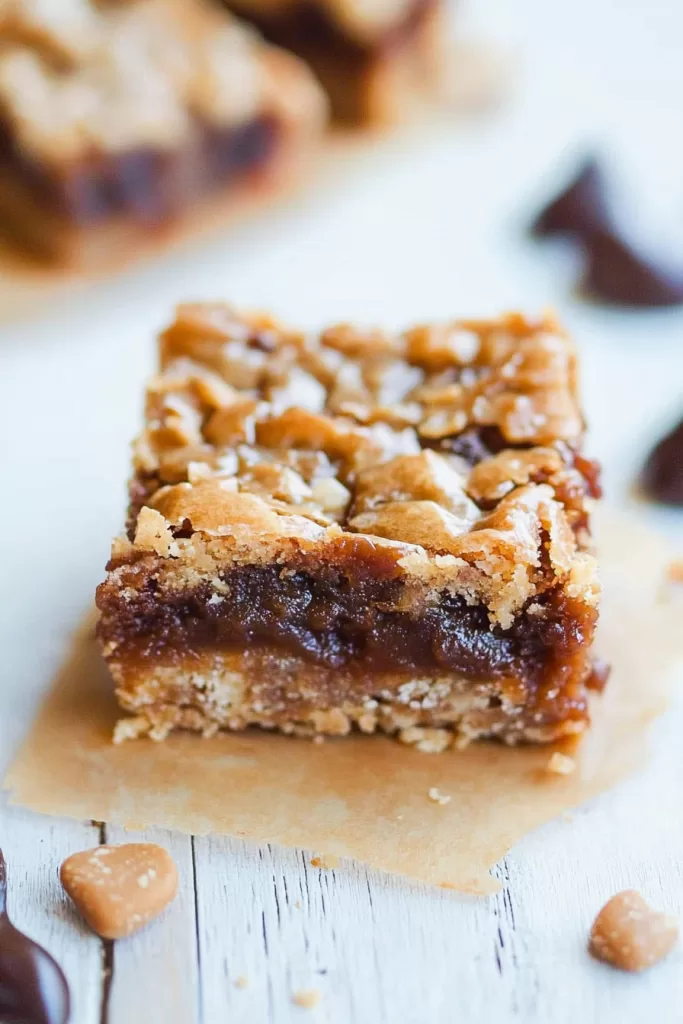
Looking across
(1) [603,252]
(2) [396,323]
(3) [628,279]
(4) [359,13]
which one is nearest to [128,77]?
(4) [359,13]

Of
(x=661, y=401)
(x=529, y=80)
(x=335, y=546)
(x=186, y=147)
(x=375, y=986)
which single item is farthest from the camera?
(x=529, y=80)

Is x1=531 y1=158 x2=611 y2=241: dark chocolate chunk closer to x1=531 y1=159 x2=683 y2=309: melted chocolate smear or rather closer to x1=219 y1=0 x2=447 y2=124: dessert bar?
x1=531 y1=159 x2=683 y2=309: melted chocolate smear

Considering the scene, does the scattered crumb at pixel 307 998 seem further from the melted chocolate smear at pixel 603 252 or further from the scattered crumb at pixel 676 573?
the melted chocolate smear at pixel 603 252

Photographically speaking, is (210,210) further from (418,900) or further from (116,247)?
(418,900)

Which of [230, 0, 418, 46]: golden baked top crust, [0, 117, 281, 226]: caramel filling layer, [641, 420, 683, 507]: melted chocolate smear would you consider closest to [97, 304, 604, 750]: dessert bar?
[641, 420, 683, 507]: melted chocolate smear

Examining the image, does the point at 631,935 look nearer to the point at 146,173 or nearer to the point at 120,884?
the point at 120,884

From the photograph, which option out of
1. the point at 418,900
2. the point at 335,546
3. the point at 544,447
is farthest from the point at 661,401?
the point at 418,900
